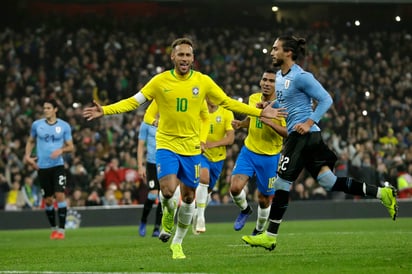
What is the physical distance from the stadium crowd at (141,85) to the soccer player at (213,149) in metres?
8.94

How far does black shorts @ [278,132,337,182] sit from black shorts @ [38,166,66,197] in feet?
25.0

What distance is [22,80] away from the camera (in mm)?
30938

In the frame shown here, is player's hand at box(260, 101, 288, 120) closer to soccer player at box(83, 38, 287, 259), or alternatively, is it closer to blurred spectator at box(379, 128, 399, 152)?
soccer player at box(83, 38, 287, 259)

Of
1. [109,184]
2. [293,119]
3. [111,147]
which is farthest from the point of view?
[111,147]

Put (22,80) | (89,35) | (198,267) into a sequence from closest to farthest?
(198,267) < (22,80) < (89,35)

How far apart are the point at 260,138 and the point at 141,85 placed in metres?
17.1

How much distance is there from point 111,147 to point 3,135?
315 centimetres

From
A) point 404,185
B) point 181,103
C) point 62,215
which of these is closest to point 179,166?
point 181,103

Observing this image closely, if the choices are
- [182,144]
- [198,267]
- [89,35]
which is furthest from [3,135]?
[198,267]

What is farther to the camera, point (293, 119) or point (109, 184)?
point (109, 184)

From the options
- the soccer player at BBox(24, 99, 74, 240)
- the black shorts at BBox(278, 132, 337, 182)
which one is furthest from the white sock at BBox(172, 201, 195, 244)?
the soccer player at BBox(24, 99, 74, 240)

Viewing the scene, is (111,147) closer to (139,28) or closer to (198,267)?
(139,28)

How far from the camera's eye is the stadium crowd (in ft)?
87.7

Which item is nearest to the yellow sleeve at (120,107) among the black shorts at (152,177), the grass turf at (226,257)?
the grass turf at (226,257)
